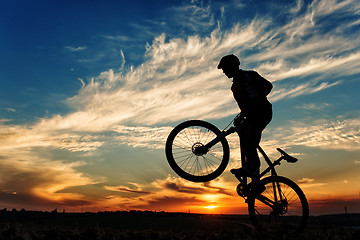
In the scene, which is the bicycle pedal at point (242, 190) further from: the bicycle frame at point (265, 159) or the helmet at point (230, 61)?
the helmet at point (230, 61)

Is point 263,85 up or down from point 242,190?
up

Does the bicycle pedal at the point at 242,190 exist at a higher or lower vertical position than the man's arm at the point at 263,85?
lower

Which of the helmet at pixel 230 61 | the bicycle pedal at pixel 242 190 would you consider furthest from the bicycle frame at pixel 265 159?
the helmet at pixel 230 61

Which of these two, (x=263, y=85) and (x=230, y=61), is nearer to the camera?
(x=263, y=85)

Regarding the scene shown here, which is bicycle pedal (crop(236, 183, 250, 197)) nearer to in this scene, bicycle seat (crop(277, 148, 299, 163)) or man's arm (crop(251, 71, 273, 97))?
bicycle seat (crop(277, 148, 299, 163))

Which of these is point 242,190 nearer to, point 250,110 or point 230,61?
point 250,110

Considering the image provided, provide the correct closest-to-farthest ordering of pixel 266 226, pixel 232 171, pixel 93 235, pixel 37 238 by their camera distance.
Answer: pixel 37 238, pixel 266 226, pixel 93 235, pixel 232 171

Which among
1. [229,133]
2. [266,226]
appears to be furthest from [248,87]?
[266,226]

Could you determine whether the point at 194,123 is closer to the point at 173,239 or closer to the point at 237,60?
the point at 237,60

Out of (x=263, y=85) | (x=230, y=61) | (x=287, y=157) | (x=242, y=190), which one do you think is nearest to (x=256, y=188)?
(x=242, y=190)

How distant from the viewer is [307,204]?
19.7ft

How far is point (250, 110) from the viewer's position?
19.5 ft

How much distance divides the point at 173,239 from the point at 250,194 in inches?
77.1

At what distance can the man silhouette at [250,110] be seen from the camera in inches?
233
